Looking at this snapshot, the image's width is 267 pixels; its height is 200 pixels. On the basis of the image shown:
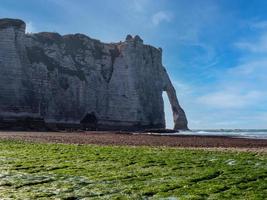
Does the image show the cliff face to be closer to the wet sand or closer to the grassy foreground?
the wet sand

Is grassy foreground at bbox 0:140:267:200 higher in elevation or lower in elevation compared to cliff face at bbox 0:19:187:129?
lower

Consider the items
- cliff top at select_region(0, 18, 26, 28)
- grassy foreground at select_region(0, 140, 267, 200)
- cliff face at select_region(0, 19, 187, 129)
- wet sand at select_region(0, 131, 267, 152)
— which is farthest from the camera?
cliff top at select_region(0, 18, 26, 28)

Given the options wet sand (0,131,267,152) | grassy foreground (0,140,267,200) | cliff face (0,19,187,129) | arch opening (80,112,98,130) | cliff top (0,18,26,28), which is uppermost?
cliff top (0,18,26,28)

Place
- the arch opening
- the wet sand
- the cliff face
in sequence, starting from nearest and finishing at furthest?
1. the wet sand
2. the cliff face
3. the arch opening

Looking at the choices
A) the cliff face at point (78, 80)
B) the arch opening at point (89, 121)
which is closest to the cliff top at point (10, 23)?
the cliff face at point (78, 80)

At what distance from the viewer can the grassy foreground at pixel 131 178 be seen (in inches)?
378

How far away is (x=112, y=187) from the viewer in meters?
10.5

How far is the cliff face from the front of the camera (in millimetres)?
58719

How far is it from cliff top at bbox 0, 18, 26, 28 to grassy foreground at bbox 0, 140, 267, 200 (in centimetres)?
4576

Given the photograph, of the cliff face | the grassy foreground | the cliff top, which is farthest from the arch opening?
the grassy foreground

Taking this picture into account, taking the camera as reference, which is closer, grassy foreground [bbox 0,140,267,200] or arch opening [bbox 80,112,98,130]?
grassy foreground [bbox 0,140,267,200]

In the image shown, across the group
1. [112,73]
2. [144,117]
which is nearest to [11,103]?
[112,73]

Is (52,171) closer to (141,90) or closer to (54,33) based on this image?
(54,33)

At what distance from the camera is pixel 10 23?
59.4m
